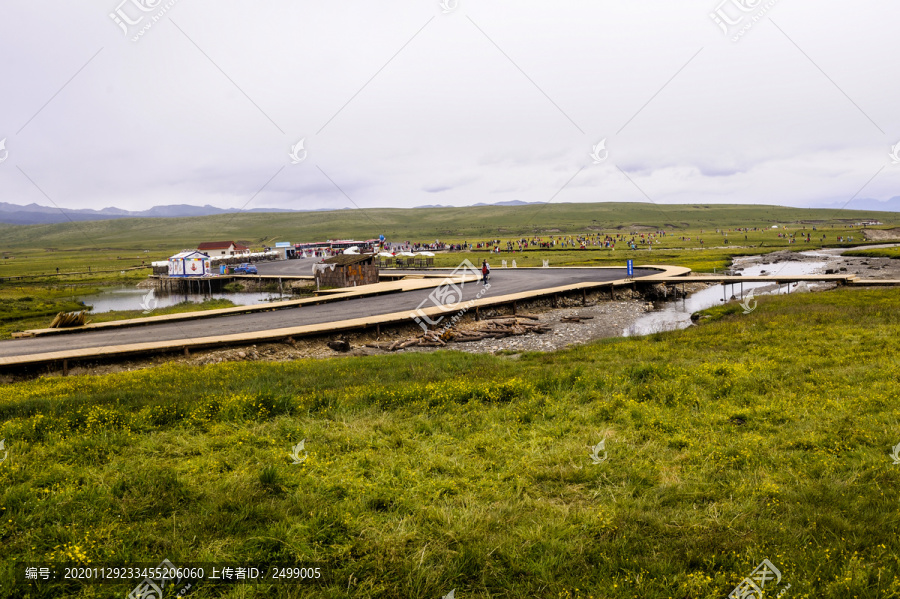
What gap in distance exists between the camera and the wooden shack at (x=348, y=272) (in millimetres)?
48406

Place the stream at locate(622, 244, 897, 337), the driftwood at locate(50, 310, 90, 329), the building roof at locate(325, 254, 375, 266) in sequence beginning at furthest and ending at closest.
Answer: the building roof at locate(325, 254, 375, 266) → the stream at locate(622, 244, 897, 337) → the driftwood at locate(50, 310, 90, 329)

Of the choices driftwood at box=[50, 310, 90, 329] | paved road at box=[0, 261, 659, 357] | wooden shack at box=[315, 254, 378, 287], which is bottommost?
paved road at box=[0, 261, 659, 357]

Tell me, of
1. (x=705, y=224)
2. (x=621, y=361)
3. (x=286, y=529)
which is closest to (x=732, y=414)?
(x=621, y=361)

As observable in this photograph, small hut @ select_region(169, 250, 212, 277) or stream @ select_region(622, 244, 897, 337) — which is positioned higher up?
small hut @ select_region(169, 250, 212, 277)

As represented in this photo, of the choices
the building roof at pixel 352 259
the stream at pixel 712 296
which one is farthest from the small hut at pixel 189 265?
the stream at pixel 712 296

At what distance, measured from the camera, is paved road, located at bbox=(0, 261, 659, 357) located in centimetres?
2127

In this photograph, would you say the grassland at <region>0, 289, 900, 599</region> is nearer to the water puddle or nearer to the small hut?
the water puddle

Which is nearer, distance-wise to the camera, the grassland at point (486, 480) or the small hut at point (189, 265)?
the grassland at point (486, 480)

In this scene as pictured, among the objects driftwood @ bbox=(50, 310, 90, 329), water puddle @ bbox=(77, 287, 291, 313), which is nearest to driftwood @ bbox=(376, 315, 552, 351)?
driftwood @ bbox=(50, 310, 90, 329)

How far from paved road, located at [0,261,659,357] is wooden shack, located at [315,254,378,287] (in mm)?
12337

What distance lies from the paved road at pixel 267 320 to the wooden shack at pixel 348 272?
40.5 ft

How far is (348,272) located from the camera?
159 feet

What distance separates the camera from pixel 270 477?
7.05 meters

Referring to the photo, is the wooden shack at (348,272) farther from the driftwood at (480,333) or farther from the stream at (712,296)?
the stream at (712,296)
